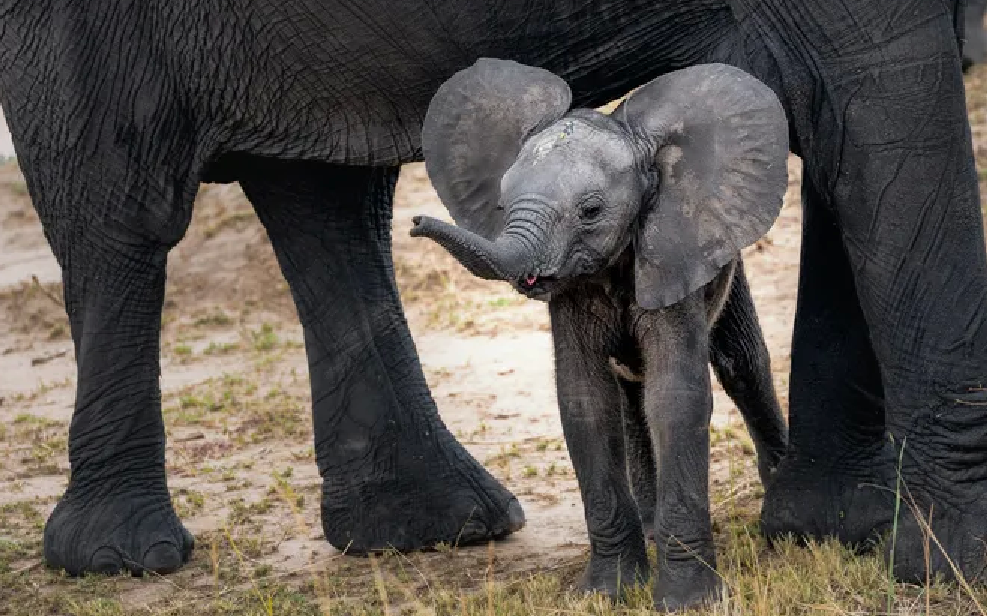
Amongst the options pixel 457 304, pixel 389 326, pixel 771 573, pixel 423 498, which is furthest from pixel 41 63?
pixel 457 304

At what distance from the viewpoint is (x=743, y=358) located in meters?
5.20

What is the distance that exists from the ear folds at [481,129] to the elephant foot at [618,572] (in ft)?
2.66

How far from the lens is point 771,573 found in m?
4.52

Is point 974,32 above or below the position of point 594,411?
above

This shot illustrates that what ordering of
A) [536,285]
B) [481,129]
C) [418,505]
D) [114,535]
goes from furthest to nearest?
[418,505] → [114,535] → [481,129] → [536,285]

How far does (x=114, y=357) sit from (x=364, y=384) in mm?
750

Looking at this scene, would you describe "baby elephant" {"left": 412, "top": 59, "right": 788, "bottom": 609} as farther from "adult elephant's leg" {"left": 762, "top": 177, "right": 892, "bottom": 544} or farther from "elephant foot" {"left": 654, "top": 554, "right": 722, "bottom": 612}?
"adult elephant's leg" {"left": 762, "top": 177, "right": 892, "bottom": 544}

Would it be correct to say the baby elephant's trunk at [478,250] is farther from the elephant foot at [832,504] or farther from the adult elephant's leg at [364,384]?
the adult elephant's leg at [364,384]

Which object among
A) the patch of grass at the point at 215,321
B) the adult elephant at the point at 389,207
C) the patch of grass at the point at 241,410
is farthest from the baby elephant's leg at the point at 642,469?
the patch of grass at the point at 215,321

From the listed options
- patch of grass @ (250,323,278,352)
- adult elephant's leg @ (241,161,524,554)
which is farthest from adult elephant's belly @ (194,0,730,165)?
patch of grass @ (250,323,278,352)

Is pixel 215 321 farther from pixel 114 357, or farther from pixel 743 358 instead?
pixel 743 358

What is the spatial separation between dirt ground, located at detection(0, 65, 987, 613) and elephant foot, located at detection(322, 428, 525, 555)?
0.24ft

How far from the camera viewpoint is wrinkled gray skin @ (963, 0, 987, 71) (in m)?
5.08

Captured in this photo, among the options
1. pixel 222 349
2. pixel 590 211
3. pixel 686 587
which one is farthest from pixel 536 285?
pixel 222 349
